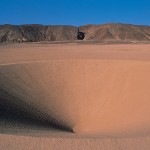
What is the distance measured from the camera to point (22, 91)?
40.7 ft

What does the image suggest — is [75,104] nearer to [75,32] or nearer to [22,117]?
[22,117]

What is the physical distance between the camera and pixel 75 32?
327 ft

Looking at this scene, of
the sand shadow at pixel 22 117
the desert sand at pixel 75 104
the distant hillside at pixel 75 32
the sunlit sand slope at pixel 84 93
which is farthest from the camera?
the distant hillside at pixel 75 32

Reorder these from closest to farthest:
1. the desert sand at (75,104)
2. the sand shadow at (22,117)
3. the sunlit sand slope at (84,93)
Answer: the desert sand at (75,104)
the sand shadow at (22,117)
the sunlit sand slope at (84,93)

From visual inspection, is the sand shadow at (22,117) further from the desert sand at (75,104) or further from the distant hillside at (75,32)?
the distant hillside at (75,32)

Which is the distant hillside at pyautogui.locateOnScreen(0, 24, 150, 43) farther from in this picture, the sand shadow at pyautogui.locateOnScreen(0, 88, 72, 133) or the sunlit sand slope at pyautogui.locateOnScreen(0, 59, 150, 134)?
the sand shadow at pyautogui.locateOnScreen(0, 88, 72, 133)

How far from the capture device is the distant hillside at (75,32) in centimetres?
9400

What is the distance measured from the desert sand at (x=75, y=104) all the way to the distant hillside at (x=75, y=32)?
3049 inches

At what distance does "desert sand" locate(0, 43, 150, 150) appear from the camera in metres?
6.28

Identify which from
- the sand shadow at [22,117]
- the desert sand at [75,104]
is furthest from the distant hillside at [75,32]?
the sand shadow at [22,117]

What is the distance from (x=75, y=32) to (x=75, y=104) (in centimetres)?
8833

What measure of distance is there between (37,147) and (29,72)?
30.9 ft

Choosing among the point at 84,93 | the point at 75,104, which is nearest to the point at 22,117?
the point at 75,104

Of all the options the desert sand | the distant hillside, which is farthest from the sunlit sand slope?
the distant hillside
